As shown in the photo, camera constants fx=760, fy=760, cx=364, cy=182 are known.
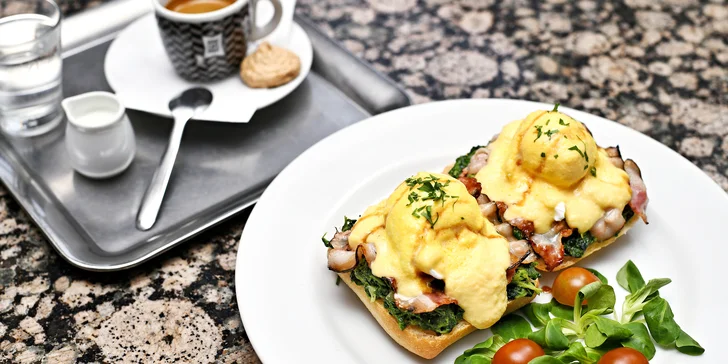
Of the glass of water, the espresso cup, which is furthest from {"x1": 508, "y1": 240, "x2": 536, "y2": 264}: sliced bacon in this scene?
the glass of water

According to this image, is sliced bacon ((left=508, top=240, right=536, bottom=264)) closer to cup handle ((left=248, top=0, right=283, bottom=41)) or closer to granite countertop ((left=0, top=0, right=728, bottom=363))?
granite countertop ((left=0, top=0, right=728, bottom=363))

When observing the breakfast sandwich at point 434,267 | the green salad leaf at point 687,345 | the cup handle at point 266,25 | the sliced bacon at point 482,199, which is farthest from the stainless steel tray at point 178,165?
the green salad leaf at point 687,345

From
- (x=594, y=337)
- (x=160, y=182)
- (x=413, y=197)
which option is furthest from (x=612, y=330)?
(x=160, y=182)

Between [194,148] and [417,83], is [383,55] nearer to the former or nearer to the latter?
[417,83]

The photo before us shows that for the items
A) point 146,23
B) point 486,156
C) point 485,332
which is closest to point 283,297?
point 485,332

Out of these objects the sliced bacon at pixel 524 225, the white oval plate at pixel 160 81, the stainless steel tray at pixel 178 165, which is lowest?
the stainless steel tray at pixel 178 165

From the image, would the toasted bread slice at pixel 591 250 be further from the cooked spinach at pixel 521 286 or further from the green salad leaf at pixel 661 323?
the green salad leaf at pixel 661 323
